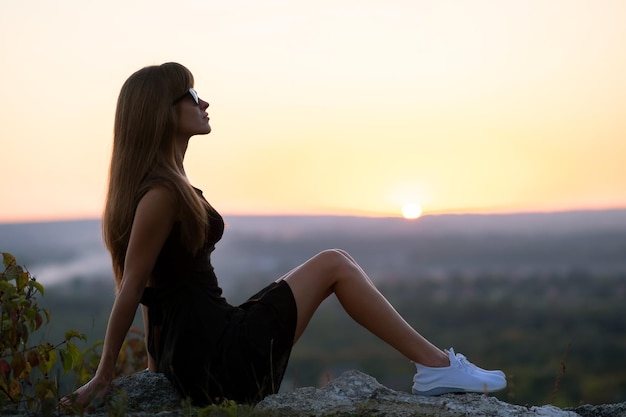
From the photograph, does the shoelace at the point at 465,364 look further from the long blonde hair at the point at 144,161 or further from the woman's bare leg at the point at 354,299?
the long blonde hair at the point at 144,161

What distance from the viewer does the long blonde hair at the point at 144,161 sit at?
157 inches

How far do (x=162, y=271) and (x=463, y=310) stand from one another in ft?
276

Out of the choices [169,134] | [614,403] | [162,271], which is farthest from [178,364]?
[614,403]

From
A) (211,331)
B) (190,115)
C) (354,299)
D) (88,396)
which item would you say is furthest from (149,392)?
(190,115)

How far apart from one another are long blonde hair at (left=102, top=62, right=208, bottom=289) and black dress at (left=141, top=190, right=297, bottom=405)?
149 millimetres

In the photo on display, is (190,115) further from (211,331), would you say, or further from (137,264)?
(211,331)

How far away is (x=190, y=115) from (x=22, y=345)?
4.46 ft

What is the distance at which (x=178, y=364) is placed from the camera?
13.3ft

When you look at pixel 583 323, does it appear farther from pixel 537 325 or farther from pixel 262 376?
pixel 262 376

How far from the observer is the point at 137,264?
3865mm

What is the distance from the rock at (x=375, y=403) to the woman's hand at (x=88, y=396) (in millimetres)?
687

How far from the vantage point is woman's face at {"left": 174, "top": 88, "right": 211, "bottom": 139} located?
14.1 feet

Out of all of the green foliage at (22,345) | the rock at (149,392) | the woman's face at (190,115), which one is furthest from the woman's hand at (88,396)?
the woman's face at (190,115)

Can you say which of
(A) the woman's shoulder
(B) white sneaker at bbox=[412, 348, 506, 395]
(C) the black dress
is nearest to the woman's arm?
(A) the woman's shoulder
